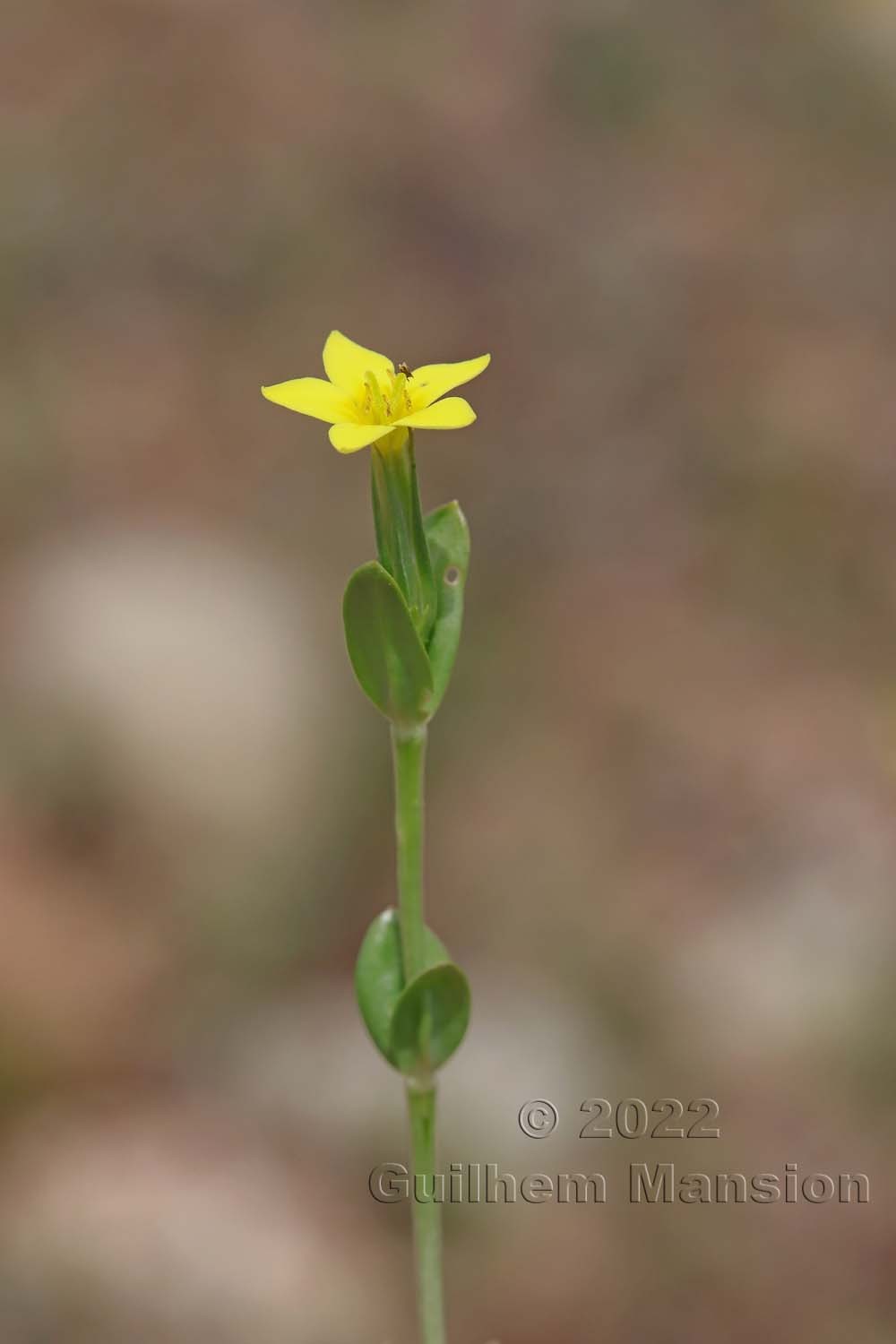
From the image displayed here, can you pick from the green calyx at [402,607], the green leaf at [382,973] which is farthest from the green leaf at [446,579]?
the green leaf at [382,973]

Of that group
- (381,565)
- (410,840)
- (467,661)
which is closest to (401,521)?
(381,565)

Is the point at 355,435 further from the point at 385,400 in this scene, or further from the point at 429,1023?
the point at 429,1023

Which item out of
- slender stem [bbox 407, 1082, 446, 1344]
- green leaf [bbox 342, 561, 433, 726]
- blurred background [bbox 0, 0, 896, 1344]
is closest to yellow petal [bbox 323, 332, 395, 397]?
green leaf [bbox 342, 561, 433, 726]

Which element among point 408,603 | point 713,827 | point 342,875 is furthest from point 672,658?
point 408,603

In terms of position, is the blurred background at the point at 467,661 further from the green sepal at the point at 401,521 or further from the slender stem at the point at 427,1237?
the green sepal at the point at 401,521

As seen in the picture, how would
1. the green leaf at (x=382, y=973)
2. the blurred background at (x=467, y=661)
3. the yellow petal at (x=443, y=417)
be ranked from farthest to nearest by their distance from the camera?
the blurred background at (x=467, y=661)
the green leaf at (x=382, y=973)
the yellow petal at (x=443, y=417)

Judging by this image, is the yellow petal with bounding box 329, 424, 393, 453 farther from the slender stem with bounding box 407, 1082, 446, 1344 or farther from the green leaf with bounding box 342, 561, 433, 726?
the slender stem with bounding box 407, 1082, 446, 1344
